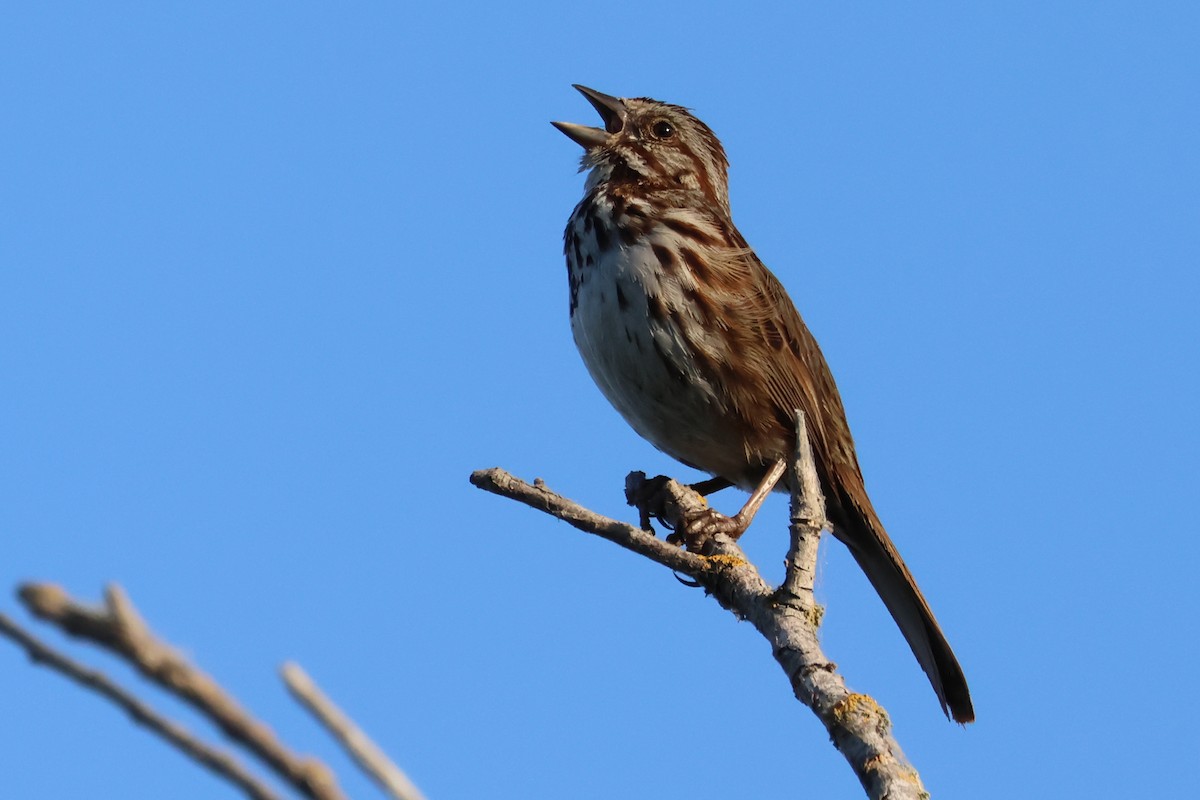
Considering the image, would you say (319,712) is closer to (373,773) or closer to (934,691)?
(373,773)

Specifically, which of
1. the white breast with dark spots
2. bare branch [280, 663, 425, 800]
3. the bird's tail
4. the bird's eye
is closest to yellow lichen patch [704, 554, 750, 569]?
the bird's tail

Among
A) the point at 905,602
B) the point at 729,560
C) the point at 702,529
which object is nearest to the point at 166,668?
the point at 729,560

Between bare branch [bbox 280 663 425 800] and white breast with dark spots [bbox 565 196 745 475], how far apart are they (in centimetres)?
536

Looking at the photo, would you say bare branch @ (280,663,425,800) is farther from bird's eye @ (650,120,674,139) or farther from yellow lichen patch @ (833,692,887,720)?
bird's eye @ (650,120,674,139)

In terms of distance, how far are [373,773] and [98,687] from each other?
0.25m

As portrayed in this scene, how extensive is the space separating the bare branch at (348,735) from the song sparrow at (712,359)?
193 inches

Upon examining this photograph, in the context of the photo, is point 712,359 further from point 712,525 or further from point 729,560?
point 729,560

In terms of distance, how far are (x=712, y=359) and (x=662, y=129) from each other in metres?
2.17

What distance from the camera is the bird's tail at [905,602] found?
5934 mm

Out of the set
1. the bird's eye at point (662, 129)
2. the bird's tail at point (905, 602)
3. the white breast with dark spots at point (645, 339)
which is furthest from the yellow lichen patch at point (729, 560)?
the bird's eye at point (662, 129)

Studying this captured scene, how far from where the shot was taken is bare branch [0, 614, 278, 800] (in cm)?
105

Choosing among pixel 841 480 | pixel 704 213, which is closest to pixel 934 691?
pixel 841 480

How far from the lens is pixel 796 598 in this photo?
4.17 meters

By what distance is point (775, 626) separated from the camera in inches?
164
